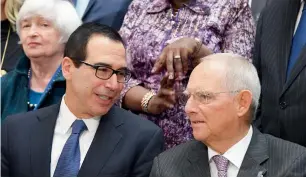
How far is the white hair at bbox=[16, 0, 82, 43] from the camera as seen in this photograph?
3.96 m

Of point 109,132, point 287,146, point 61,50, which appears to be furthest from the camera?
point 61,50

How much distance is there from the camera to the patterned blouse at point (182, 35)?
12.0 ft

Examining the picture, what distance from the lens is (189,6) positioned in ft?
12.3

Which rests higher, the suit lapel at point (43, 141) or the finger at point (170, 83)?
the finger at point (170, 83)

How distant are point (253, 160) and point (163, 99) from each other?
2.40ft

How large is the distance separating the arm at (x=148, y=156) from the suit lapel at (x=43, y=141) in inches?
15.9

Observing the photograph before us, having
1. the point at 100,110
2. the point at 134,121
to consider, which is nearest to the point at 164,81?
the point at 134,121

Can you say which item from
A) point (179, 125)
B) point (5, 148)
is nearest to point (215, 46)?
point (179, 125)

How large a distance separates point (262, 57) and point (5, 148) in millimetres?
1306

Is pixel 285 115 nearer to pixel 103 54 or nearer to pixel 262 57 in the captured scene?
pixel 262 57

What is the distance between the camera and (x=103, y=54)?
3.34m

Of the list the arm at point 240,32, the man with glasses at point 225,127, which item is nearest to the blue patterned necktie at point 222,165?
the man with glasses at point 225,127

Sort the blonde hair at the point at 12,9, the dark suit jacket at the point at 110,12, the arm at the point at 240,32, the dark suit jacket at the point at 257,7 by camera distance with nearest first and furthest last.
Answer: the arm at the point at 240,32
the dark suit jacket at the point at 257,7
the dark suit jacket at the point at 110,12
the blonde hair at the point at 12,9

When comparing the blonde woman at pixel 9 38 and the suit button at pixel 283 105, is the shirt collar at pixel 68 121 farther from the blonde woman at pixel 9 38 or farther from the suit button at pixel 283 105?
the blonde woman at pixel 9 38
